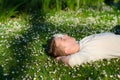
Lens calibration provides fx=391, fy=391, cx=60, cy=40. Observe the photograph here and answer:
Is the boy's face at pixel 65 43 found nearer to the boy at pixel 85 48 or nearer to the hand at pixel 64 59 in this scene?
the boy at pixel 85 48

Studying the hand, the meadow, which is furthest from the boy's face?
the meadow

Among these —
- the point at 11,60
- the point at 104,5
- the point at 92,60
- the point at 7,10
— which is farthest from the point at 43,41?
the point at 104,5

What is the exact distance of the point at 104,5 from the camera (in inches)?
725

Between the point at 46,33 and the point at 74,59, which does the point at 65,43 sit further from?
the point at 46,33

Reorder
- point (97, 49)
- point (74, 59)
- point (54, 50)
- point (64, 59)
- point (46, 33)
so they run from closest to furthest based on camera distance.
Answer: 1. point (74, 59)
2. point (64, 59)
3. point (97, 49)
4. point (54, 50)
5. point (46, 33)

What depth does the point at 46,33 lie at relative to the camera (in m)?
13.2

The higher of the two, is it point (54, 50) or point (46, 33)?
point (54, 50)

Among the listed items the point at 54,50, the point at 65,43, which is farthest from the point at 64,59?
the point at 54,50

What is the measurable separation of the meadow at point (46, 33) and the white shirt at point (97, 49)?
0.16m

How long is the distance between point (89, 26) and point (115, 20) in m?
1.50

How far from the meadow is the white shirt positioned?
0.53ft

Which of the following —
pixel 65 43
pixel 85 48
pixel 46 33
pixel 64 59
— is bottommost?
pixel 46 33

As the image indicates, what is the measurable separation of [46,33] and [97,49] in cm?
376

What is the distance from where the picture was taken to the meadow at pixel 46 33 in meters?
8.71
